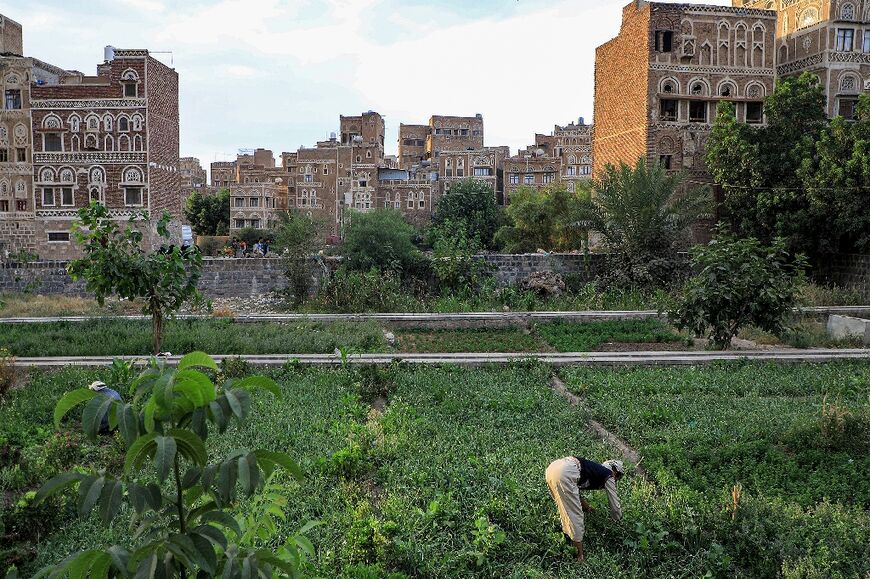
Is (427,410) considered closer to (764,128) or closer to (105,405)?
(105,405)

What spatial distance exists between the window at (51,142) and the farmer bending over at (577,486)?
1398 inches

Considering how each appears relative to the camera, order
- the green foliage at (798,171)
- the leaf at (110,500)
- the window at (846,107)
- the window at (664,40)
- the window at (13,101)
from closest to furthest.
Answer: the leaf at (110,500) → the green foliage at (798,171) → the window at (846,107) → the window at (664,40) → the window at (13,101)

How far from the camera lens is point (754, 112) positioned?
101ft

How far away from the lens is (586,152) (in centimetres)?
7269

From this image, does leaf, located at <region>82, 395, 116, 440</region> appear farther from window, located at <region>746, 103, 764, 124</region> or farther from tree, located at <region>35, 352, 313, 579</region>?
window, located at <region>746, 103, 764, 124</region>

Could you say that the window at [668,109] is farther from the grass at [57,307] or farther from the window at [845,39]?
the grass at [57,307]

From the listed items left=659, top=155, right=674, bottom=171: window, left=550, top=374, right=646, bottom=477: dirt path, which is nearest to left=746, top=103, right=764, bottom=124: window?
left=659, top=155, right=674, bottom=171: window

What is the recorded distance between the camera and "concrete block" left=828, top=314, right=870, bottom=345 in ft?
55.3

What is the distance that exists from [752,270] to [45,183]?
3262 cm

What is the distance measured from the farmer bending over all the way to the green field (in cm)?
18

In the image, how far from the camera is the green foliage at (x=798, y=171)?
78.7ft

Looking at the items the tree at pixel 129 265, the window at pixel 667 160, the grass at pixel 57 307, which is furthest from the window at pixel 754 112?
the tree at pixel 129 265

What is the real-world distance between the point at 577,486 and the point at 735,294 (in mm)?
9676

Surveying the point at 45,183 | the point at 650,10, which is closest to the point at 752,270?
the point at 650,10
